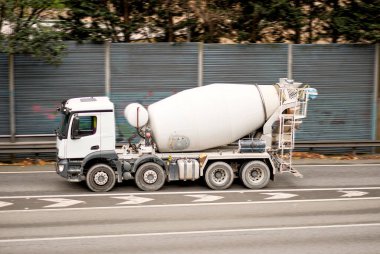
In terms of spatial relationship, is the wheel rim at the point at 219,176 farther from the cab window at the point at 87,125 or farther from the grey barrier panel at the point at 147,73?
the grey barrier panel at the point at 147,73

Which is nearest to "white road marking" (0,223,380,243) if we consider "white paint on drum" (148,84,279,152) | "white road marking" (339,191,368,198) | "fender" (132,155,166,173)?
"white road marking" (339,191,368,198)

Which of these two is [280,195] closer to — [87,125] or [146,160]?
[146,160]

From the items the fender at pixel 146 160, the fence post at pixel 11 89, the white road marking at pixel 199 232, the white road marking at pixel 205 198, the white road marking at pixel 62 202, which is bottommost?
the white road marking at pixel 199 232

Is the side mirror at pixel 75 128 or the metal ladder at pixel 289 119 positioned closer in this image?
the side mirror at pixel 75 128

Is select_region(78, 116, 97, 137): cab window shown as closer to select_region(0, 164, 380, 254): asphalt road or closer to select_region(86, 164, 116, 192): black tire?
→ select_region(86, 164, 116, 192): black tire

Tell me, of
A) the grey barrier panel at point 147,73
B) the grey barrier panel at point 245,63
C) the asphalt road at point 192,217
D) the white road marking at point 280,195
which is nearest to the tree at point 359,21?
the grey barrier panel at point 245,63

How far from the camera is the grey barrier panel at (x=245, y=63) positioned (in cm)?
2455

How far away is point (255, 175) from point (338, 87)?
8298mm

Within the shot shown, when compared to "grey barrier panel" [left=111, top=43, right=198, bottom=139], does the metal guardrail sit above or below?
below

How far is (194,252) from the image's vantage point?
12586 mm

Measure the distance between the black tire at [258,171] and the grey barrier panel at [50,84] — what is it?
307 inches

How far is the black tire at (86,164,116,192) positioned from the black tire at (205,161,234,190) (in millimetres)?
2828

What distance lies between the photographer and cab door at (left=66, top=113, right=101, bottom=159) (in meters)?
17.8

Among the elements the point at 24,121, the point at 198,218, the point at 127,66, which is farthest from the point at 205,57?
the point at 198,218
